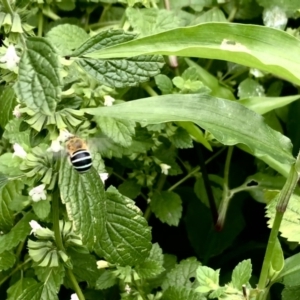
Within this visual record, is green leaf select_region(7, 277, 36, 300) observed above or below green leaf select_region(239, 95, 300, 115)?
below

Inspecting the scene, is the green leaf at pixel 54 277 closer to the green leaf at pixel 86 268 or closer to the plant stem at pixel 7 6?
the green leaf at pixel 86 268

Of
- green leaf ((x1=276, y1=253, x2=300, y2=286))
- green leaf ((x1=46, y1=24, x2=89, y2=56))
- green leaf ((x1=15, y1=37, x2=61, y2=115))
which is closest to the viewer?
green leaf ((x1=15, y1=37, x2=61, y2=115))

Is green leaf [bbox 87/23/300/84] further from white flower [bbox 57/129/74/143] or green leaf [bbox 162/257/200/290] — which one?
green leaf [bbox 162/257/200/290]

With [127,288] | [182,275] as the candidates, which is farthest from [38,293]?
[182,275]

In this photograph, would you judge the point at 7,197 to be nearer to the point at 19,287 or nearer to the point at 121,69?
the point at 19,287

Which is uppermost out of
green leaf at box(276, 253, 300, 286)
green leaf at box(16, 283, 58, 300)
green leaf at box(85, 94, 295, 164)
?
green leaf at box(85, 94, 295, 164)

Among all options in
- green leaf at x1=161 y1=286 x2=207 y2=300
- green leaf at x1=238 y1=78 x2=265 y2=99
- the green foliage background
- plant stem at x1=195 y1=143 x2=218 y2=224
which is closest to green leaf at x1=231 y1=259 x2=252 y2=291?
the green foliage background

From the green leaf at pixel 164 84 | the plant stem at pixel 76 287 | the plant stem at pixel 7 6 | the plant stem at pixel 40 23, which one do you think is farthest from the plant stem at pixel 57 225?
the plant stem at pixel 40 23

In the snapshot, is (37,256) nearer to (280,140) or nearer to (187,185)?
(280,140)
